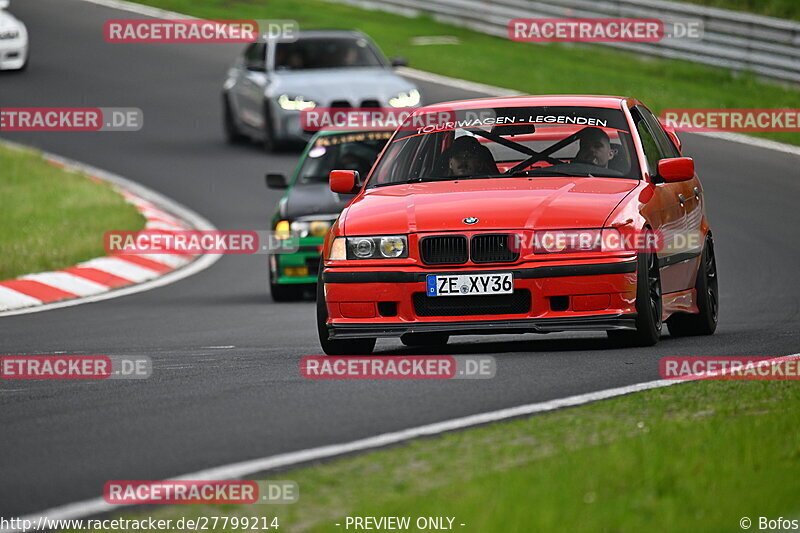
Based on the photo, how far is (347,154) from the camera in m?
16.9

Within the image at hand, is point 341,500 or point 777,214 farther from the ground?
point 341,500

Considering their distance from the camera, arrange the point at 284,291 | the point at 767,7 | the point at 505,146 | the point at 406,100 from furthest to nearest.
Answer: the point at 767,7
the point at 406,100
the point at 284,291
the point at 505,146

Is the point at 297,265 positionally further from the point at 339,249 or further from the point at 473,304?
the point at 473,304

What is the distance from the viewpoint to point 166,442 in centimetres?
708

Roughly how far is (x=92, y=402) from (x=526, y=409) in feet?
7.14

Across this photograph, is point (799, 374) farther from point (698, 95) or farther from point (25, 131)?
point (25, 131)

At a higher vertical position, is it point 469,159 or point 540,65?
point 469,159

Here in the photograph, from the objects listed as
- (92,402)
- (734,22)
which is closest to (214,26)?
(734,22)

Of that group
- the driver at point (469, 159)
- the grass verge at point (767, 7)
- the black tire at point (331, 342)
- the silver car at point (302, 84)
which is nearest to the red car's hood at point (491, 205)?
the driver at point (469, 159)

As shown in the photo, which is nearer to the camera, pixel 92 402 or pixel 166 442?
pixel 166 442

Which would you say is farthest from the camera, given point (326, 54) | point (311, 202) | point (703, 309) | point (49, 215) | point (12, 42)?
point (12, 42)

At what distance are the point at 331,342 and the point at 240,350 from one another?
1.18 metres

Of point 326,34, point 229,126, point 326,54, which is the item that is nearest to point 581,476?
point 326,54

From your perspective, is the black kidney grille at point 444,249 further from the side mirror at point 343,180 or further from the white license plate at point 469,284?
the side mirror at point 343,180
